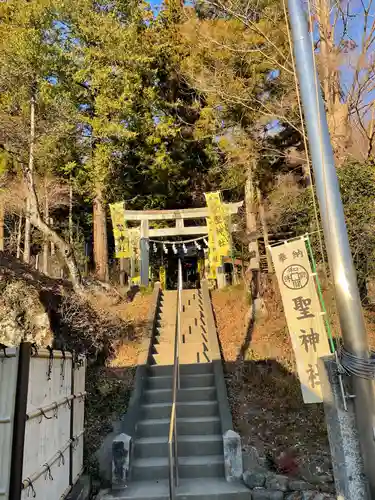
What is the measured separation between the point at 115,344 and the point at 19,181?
9.62 metres

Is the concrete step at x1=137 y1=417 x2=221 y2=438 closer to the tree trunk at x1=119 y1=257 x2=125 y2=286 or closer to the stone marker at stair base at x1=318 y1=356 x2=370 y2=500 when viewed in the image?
the stone marker at stair base at x1=318 y1=356 x2=370 y2=500

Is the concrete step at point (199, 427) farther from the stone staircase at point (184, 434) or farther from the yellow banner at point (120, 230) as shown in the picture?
the yellow banner at point (120, 230)

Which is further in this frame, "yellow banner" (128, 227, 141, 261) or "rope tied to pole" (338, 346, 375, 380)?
"yellow banner" (128, 227, 141, 261)

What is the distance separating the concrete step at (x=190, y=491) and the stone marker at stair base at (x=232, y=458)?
0.45 ft

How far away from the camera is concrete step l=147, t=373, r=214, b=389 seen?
8.27 meters

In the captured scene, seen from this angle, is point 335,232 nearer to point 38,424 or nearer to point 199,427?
point 38,424

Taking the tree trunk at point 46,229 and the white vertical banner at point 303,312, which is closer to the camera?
the white vertical banner at point 303,312

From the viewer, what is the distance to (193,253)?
22938 millimetres

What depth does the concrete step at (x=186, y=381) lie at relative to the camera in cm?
827

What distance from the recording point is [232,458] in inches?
241

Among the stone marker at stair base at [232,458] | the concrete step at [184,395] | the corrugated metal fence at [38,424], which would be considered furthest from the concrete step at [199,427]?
the corrugated metal fence at [38,424]

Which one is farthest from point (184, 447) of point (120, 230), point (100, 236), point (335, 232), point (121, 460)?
point (100, 236)

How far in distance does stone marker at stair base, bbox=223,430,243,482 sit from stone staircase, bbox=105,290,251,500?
13 centimetres

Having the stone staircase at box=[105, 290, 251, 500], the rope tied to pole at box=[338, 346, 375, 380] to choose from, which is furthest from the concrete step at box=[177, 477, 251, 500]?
the rope tied to pole at box=[338, 346, 375, 380]
